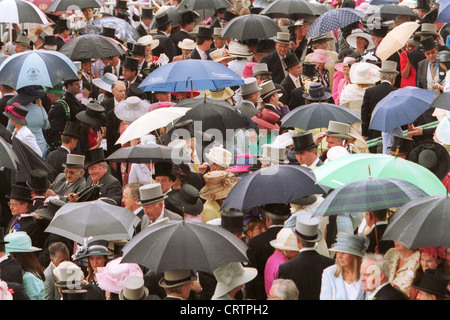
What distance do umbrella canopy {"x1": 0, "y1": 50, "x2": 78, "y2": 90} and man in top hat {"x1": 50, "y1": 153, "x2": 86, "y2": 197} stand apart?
181 centimetres

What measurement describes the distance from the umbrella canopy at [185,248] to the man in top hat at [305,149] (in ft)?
7.13

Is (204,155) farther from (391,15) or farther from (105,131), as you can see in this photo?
(391,15)

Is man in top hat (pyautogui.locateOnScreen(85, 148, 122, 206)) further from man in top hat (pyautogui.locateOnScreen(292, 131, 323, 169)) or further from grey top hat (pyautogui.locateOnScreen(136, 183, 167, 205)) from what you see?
man in top hat (pyautogui.locateOnScreen(292, 131, 323, 169))

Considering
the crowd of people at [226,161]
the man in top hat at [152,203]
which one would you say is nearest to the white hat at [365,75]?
the crowd of people at [226,161]

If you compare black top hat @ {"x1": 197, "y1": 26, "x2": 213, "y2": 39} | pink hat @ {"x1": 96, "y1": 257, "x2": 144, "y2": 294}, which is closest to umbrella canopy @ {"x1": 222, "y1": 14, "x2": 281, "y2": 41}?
black top hat @ {"x1": 197, "y1": 26, "x2": 213, "y2": 39}

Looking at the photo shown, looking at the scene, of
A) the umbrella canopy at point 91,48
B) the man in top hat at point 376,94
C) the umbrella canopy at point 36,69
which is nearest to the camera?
the man in top hat at point 376,94

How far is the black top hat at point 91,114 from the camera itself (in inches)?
478

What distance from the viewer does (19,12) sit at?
584 inches

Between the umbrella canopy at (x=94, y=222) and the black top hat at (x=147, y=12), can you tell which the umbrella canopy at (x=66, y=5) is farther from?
the umbrella canopy at (x=94, y=222)

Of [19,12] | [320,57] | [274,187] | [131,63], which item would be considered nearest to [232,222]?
[274,187]

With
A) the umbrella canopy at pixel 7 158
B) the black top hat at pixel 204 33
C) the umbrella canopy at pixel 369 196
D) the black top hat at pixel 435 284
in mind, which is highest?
the umbrella canopy at pixel 369 196

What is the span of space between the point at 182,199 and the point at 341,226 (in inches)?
66.7

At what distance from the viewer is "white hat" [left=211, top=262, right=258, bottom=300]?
731 centimetres

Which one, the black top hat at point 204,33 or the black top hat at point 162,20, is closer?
the black top hat at point 204,33
